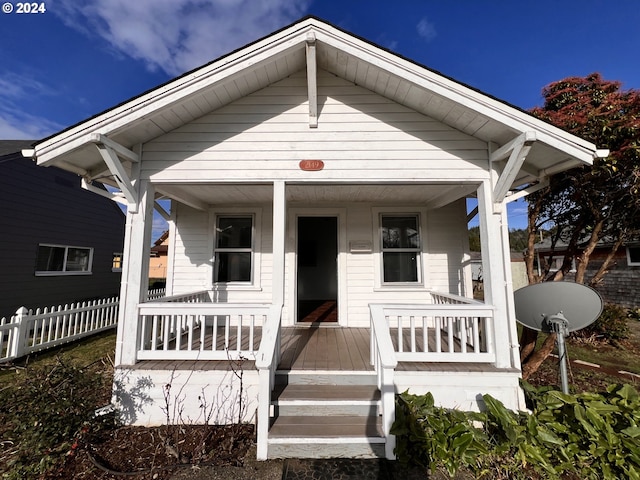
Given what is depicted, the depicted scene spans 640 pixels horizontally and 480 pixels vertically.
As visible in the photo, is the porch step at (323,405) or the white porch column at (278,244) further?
the white porch column at (278,244)

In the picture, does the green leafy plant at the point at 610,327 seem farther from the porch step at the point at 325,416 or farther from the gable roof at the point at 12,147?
the gable roof at the point at 12,147

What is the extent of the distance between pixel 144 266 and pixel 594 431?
17.4 ft

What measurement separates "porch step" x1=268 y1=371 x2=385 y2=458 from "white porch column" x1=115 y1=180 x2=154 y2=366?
78.2 inches

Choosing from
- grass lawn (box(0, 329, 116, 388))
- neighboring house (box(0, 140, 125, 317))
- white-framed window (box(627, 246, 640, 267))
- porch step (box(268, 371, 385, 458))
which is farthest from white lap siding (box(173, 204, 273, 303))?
white-framed window (box(627, 246, 640, 267))

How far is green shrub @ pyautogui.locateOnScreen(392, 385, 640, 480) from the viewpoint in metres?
2.46

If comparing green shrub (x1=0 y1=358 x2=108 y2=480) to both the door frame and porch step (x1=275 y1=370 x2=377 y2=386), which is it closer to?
porch step (x1=275 y1=370 x2=377 y2=386)

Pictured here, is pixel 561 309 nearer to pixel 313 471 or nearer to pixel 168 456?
pixel 313 471

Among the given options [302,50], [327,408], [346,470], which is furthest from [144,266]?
[302,50]

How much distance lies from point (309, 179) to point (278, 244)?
1.00 meters

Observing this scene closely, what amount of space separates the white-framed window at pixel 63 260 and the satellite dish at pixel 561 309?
495 inches

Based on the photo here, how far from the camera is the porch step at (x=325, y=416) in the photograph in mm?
2682

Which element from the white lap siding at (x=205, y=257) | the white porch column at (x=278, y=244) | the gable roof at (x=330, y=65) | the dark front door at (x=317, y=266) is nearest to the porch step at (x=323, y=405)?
the white porch column at (x=278, y=244)

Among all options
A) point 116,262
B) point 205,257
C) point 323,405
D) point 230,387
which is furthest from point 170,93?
point 116,262

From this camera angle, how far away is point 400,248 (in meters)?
5.77
